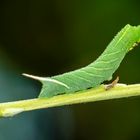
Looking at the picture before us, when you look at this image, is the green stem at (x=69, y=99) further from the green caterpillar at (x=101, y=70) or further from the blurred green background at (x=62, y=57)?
the blurred green background at (x=62, y=57)

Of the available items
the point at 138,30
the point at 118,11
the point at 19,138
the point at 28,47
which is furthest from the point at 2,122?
the point at 138,30

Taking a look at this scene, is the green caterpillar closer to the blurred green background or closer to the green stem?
the green stem

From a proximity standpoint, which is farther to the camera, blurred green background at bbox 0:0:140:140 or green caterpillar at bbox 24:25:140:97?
blurred green background at bbox 0:0:140:140

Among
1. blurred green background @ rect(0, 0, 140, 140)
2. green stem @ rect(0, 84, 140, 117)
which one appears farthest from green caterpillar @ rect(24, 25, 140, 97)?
blurred green background @ rect(0, 0, 140, 140)

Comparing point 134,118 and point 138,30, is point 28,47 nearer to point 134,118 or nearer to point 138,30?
point 134,118

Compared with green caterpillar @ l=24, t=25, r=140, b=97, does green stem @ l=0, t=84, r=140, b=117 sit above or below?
below

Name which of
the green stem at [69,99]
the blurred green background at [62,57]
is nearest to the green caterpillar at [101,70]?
the green stem at [69,99]
